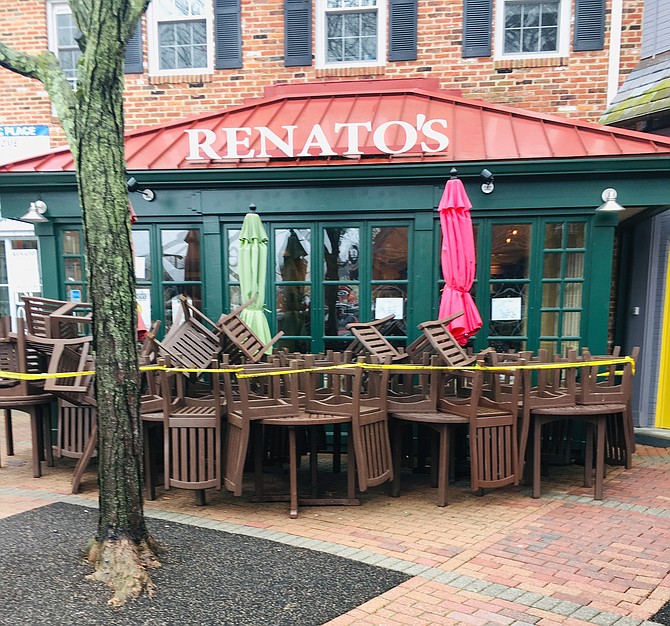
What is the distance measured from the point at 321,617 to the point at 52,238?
233 inches

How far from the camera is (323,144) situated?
6.32 m

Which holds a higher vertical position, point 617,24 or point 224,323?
point 617,24

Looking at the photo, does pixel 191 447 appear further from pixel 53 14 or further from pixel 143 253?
pixel 53 14

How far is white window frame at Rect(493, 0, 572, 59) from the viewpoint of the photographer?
7.96 meters

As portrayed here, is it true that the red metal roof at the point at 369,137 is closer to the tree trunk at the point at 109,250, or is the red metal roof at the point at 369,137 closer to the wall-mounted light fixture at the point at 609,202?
the wall-mounted light fixture at the point at 609,202

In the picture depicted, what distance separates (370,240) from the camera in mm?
6602

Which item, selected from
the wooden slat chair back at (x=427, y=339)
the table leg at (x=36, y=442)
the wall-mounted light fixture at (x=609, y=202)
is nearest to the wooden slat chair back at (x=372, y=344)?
the wooden slat chair back at (x=427, y=339)

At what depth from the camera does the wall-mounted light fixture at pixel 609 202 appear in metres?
5.84

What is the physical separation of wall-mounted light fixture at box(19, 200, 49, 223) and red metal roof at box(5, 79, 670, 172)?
41 cm

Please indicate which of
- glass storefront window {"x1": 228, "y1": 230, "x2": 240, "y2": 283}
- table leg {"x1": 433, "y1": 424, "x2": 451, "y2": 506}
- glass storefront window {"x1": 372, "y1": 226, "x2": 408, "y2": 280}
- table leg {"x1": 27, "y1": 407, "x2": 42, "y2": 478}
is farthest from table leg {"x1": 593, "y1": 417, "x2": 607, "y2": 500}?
table leg {"x1": 27, "y1": 407, "x2": 42, "y2": 478}

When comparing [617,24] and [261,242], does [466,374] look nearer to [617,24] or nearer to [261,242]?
[261,242]

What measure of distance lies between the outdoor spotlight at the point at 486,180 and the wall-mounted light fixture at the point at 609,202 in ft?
3.91

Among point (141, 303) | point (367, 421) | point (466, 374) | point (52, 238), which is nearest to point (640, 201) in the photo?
point (466, 374)

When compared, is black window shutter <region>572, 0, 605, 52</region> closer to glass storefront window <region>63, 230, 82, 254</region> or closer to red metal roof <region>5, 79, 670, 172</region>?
red metal roof <region>5, 79, 670, 172</region>
